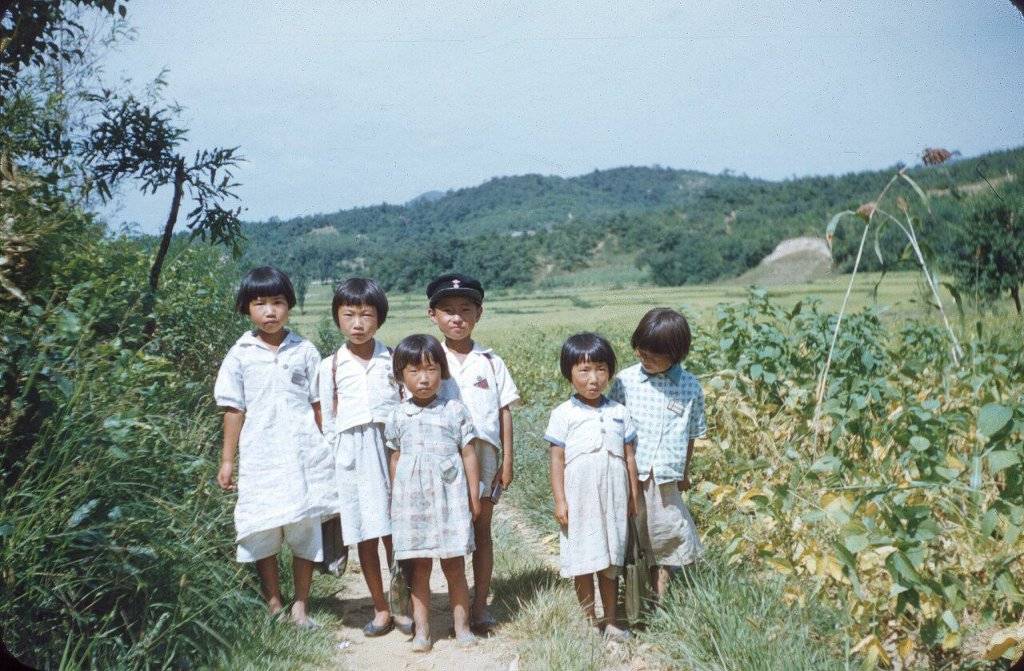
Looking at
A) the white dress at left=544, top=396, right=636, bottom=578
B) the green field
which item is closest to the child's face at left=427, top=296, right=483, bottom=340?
the white dress at left=544, top=396, right=636, bottom=578

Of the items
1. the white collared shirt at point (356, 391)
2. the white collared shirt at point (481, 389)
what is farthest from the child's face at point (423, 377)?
the white collared shirt at point (356, 391)

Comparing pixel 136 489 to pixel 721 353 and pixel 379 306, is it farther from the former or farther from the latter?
pixel 721 353

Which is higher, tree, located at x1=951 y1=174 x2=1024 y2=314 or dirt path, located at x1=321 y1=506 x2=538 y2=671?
tree, located at x1=951 y1=174 x2=1024 y2=314

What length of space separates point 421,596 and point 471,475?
564 mm

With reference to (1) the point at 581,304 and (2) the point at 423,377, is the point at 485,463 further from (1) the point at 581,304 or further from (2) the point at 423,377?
(1) the point at 581,304

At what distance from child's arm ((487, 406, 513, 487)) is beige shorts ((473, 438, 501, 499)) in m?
0.03

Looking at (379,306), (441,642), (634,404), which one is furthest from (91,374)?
(634,404)

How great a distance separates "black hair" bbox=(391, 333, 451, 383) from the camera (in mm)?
3445

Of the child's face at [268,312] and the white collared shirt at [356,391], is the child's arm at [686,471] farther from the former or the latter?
the child's face at [268,312]

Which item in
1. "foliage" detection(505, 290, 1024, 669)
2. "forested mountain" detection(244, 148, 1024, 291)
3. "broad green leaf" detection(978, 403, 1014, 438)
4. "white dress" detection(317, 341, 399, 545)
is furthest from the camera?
"forested mountain" detection(244, 148, 1024, 291)

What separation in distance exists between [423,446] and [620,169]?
8936 centimetres

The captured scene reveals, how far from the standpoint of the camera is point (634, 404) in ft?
11.6

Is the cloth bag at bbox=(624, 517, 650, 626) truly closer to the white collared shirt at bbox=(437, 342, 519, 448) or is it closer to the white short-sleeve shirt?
the white short-sleeve shirt

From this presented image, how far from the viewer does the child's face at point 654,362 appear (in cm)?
346
